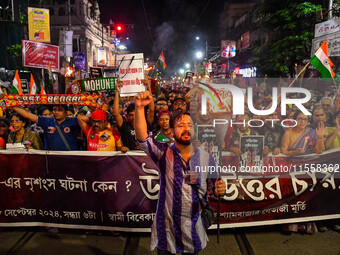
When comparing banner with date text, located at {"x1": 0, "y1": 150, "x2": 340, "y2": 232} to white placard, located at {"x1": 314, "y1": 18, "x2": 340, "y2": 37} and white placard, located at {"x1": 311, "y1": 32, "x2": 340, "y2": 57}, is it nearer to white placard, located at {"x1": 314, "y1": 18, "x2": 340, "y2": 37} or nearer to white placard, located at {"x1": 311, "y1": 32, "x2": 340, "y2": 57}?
white placard, located at {"x1": 311, "y1": 32, "x2": 340, "y2": 57}

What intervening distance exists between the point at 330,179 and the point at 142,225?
2801 mm

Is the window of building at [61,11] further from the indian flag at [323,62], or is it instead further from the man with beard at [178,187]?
the man with beard at [178,187]

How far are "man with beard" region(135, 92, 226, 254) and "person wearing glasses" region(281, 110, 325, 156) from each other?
214 centimetres

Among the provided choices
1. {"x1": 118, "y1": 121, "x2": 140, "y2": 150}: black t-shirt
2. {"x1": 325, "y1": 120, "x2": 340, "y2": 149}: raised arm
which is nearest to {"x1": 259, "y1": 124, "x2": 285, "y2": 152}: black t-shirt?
{"x1": 325, "y1": 120, "x2": 340, "y2": 149}: raised arm

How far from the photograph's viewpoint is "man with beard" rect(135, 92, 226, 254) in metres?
2.37

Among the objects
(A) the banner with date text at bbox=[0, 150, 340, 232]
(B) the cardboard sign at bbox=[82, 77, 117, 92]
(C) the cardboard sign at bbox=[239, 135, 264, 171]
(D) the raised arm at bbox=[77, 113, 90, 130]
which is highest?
(B) the cardboard sign at bbox=[82, 77, 117, 92]

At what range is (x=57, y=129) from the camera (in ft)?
15.5

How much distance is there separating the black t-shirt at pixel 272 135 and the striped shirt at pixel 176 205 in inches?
82.0

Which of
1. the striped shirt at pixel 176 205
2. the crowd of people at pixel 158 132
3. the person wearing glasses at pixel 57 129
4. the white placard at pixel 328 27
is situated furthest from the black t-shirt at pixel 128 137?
the white placard at pixel 328 27

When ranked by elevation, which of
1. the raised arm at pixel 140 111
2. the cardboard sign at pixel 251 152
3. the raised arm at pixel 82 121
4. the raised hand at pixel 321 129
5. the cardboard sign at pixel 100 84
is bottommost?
the cardboard sign at pixel 251 152

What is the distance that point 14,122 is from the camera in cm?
485

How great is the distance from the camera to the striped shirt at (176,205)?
2.38 meters

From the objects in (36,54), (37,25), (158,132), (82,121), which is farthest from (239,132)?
(37,25)

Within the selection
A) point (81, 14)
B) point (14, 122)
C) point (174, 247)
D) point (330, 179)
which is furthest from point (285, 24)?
point (81, 14)
